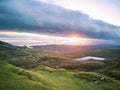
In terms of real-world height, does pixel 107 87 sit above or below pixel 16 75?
below

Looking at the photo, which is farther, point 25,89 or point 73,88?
point 73,88

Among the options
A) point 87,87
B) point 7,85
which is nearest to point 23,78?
point 7,85

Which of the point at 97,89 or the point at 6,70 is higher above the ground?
the point at 6,70

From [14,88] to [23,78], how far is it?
3.38m

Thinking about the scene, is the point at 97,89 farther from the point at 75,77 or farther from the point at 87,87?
the point at 75,77

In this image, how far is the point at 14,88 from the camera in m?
19.8

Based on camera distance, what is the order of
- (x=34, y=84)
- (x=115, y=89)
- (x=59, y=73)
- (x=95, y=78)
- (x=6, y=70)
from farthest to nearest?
(x=59, y=73)
(x=95, y=78)
(x=115, y=89)
(x=6, y=70)
(x=34, y=84)

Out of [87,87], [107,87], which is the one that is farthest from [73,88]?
[107,87]

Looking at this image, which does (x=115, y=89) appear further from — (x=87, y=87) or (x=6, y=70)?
(x=6, y=70)

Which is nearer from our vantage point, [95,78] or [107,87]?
[107,87]

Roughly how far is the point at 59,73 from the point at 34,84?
16.4 metres

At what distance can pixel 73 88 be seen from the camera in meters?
27.3

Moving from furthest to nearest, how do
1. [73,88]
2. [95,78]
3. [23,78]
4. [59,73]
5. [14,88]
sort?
[59,73] → [95,78] → [73,88] → [23,78] → [14,88]

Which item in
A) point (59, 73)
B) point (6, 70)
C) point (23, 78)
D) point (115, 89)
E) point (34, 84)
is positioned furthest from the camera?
point (59, 73)
